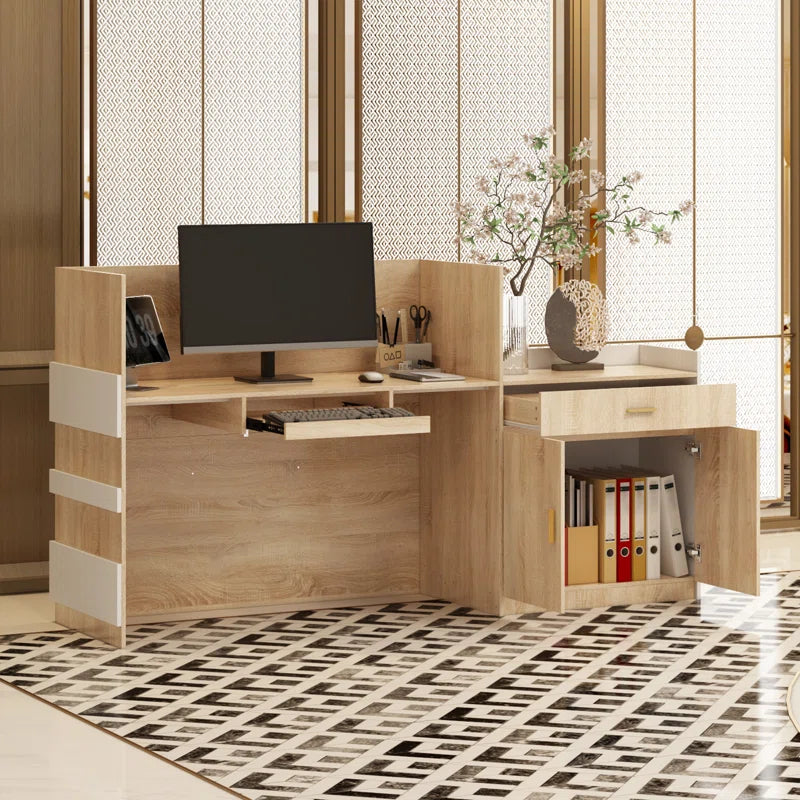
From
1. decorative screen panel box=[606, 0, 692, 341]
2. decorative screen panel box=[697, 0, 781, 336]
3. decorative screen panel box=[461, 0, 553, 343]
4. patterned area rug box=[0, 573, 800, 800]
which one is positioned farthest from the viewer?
decorative screen panel box=[697, 0, 781, 336]

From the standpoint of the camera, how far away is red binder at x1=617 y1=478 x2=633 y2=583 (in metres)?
5.56

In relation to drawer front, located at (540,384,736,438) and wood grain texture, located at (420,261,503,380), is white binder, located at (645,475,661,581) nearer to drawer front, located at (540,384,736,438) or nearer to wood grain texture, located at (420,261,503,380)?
drawer front, located at (540,384,736,438)

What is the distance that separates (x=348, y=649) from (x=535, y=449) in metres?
0.82

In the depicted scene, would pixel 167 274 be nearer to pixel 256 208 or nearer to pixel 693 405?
pixel 256 208

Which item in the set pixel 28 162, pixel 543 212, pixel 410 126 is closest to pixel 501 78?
pixel 410 126

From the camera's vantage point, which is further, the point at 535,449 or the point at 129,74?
the point at 129,74

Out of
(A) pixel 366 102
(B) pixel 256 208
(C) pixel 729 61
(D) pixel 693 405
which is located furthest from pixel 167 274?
(C) pixel 729 61

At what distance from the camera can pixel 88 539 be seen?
5145 millimetres

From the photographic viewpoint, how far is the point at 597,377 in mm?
5547

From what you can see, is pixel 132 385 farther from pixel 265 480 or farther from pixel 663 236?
pixel 663 236

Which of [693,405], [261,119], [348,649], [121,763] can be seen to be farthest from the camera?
[261,119]

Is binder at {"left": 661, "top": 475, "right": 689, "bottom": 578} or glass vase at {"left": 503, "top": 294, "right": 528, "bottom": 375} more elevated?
glass vase at {"left": 503, "top": 294, "right": 528, "bottom": 375}

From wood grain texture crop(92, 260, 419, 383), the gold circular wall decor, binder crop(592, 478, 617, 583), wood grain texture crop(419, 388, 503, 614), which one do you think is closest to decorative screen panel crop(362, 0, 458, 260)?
wood grain texture crop(92, 260, 419, 383)

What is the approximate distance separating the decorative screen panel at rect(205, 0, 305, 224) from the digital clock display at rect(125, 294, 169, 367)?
846 mm
